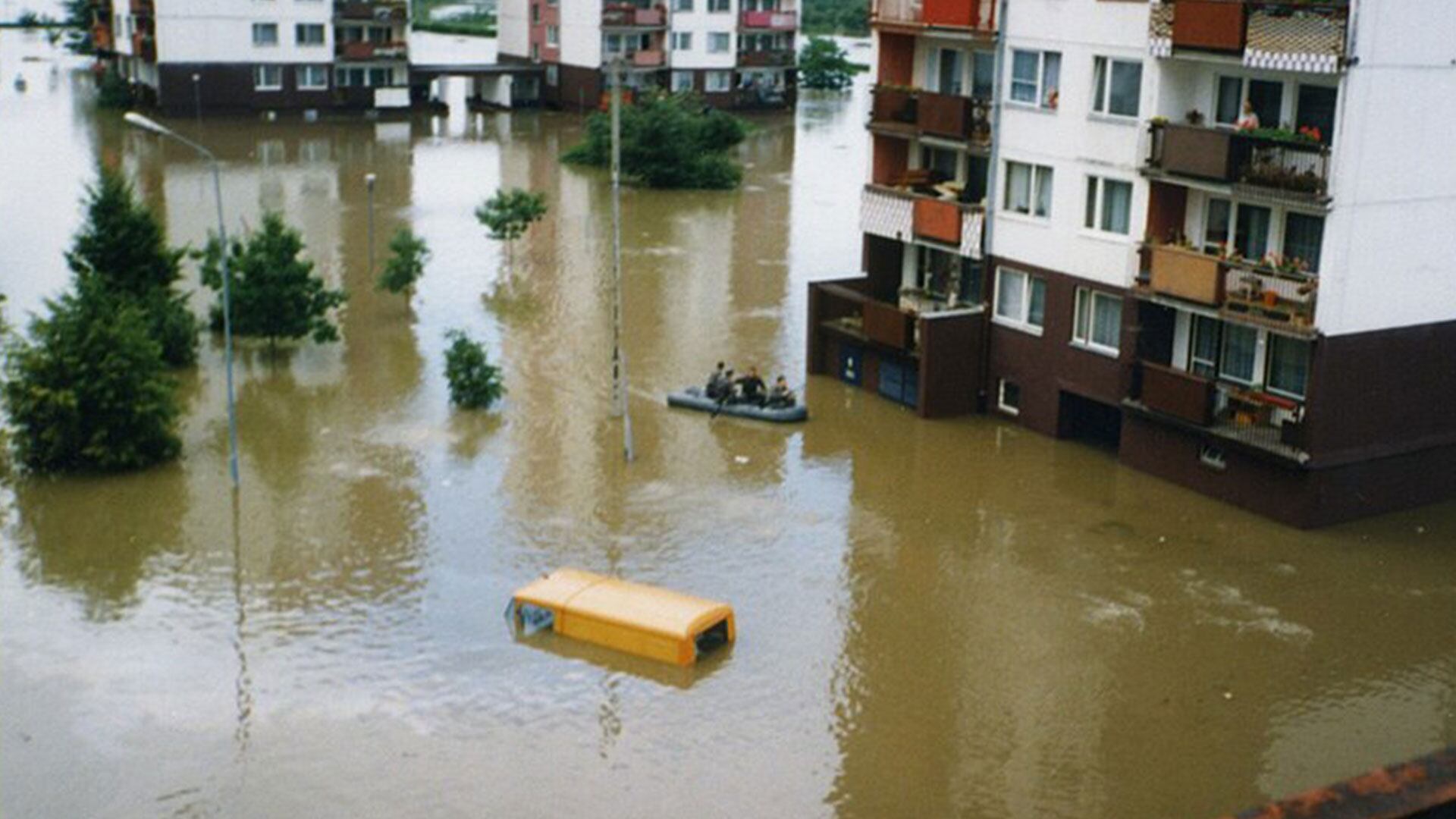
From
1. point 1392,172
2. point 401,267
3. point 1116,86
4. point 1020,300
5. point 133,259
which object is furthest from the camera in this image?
point 401,267

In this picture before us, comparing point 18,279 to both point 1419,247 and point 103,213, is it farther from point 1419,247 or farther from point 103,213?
point 1419,247

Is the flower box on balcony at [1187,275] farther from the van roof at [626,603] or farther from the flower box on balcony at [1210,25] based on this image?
the van roof at [626,603]

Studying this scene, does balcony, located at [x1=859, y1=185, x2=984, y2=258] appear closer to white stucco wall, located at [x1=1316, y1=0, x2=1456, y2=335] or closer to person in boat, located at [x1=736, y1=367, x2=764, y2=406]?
person in boat, located at [x1=736, y1=367, x2=764, y2=406]

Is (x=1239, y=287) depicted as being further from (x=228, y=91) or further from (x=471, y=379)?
(x=228, y=91)

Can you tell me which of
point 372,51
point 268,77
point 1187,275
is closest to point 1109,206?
point 1187,275

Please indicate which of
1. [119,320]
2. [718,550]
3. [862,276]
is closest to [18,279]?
[119,320]

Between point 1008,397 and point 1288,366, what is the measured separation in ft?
24.7

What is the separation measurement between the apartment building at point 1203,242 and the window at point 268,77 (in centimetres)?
5949

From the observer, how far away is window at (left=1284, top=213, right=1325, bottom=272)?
30844mm

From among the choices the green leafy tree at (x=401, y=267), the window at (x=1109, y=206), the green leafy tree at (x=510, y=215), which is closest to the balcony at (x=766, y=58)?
the green leafy tree at (x=510, y=215)

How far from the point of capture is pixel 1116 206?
34.4 meters

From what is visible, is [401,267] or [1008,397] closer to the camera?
[1008,397]

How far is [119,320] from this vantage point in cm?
3334

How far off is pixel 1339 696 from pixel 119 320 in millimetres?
24100
